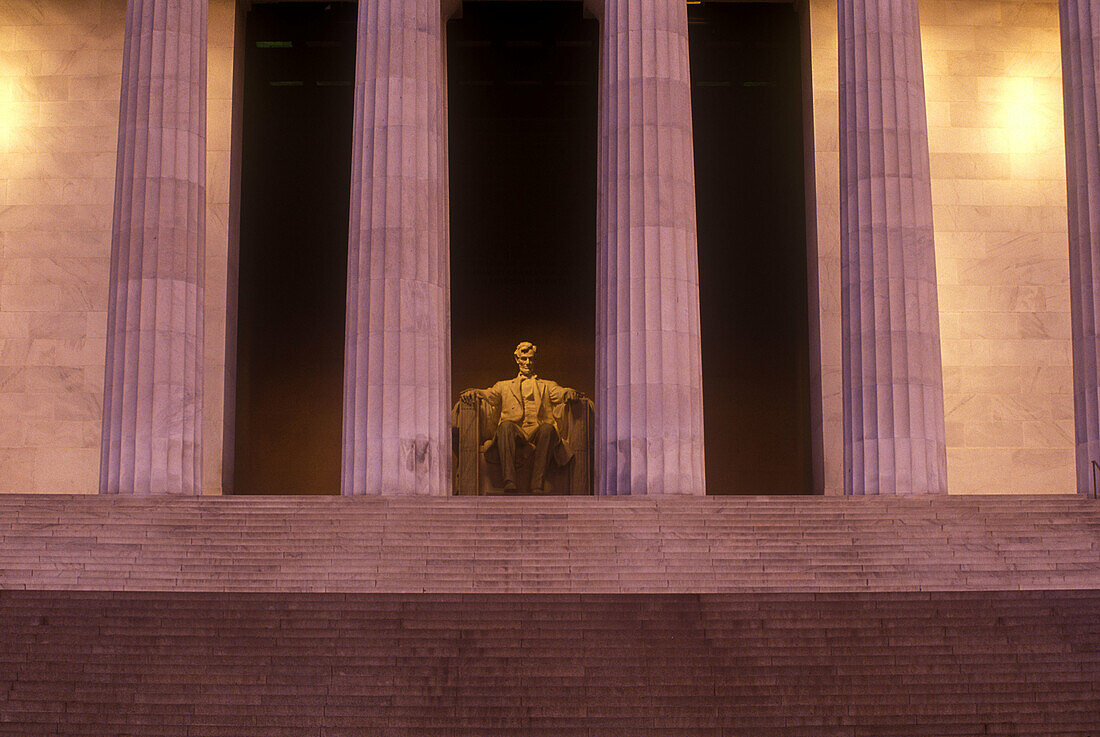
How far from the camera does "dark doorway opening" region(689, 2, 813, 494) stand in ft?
155

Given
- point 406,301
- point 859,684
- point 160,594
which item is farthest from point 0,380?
point 859,684

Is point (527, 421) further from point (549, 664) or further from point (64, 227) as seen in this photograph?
point (549, 664)

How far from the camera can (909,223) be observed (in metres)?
35.3

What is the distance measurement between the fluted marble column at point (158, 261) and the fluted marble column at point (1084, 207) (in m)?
22.2

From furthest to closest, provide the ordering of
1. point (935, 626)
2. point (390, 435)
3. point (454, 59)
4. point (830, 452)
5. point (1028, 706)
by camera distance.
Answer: point (454, 59)
point (830, 452)
point (390, 435)
point (935, 626)
point (1028, 706)

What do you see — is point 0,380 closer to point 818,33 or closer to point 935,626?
point 818,33

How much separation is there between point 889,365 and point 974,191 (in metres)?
12.8

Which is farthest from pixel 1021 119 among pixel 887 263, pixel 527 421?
pixel 527 421

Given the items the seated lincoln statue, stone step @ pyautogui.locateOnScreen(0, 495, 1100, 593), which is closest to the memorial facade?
stone step @ pyautogui.locateOnScreen(0, 495, 1100, 593)

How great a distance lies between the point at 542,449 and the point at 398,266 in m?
9.37

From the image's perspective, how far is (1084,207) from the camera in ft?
116

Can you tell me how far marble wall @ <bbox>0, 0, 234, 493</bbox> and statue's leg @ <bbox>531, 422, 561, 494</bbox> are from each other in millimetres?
9609

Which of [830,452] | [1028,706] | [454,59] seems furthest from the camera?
[454,59]

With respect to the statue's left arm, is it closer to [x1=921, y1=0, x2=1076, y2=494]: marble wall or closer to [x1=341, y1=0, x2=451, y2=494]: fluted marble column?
[x1=341, y1=0, x2=451, y2=494]: fluted marble column
